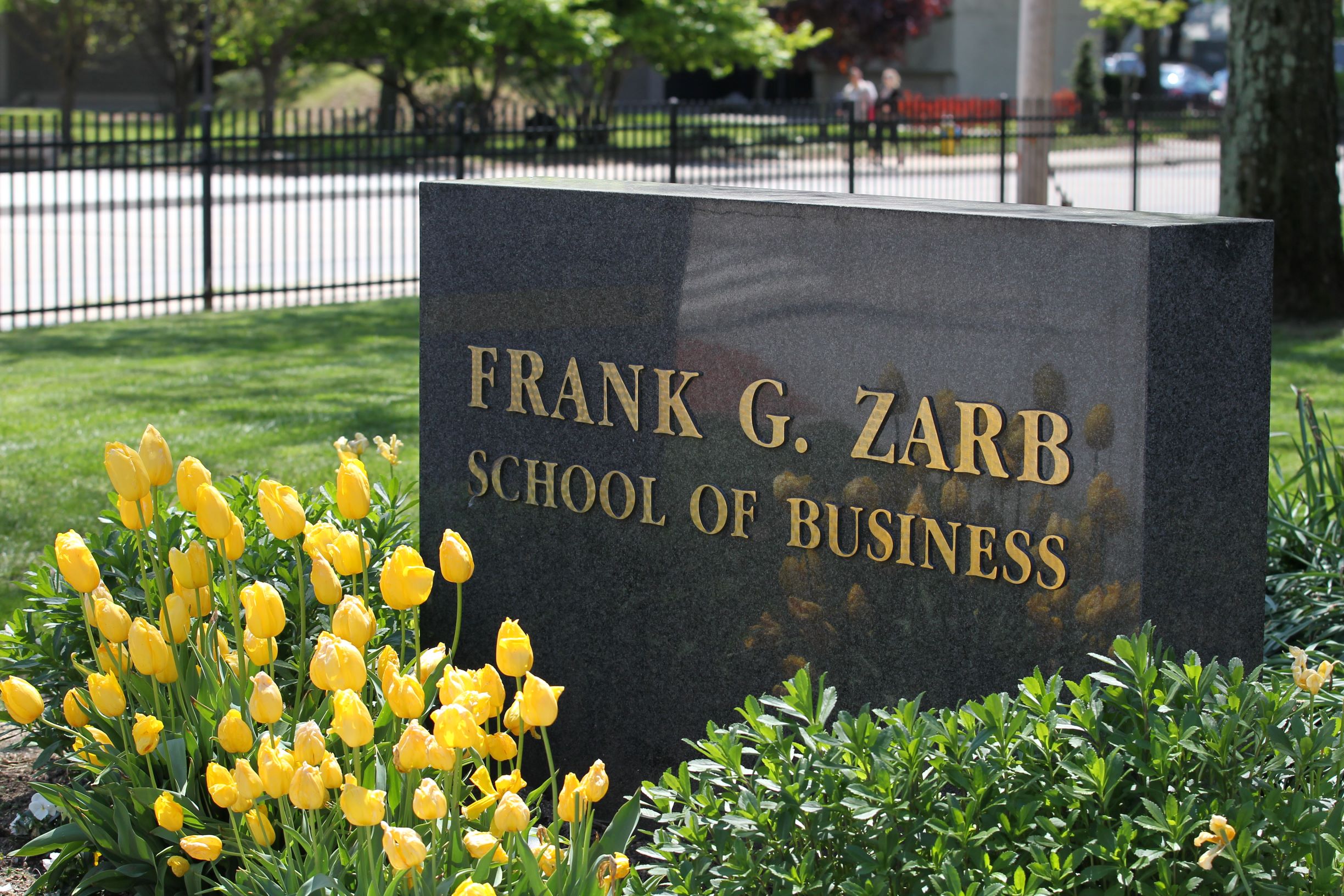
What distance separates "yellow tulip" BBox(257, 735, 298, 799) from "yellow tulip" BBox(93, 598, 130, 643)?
591 millimetres

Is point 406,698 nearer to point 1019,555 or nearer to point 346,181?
point 1019,555

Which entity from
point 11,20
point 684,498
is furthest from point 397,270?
point 11,20

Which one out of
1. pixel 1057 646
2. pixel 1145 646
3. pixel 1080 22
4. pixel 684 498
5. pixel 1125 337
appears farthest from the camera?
pixel 1080 22

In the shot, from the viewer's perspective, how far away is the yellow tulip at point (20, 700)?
2.91 meters

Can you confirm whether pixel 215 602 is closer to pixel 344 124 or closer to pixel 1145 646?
pixel 1145 646

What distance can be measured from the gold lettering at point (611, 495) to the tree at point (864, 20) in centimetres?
4476

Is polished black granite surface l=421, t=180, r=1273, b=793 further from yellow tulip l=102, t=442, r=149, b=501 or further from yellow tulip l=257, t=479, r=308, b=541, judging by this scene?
yellow tulip l=102, t=442, r=149, b=501

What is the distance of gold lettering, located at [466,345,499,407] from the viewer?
468 cm

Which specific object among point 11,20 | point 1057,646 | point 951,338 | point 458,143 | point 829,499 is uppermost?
point 11,20

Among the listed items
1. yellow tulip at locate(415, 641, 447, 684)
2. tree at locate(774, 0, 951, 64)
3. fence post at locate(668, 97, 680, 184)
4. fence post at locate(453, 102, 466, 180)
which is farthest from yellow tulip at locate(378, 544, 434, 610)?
tree at locate(774, 0, 951, 64)

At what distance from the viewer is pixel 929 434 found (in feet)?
12.5

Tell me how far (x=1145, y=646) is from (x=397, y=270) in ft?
47.3

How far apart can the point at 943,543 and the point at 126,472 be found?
190 cm

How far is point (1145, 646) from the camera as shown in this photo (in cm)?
296
